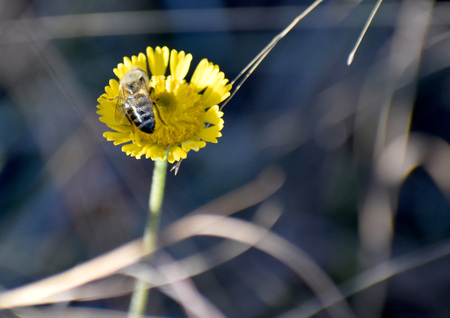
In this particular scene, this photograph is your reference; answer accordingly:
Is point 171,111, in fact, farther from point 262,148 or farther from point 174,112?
point 262,148

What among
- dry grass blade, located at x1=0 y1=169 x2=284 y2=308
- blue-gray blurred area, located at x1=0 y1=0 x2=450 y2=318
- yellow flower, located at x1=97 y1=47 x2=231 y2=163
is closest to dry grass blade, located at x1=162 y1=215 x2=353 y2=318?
blue-gray blurred area, located at x1=0 y1=0 x2=450 y2=318

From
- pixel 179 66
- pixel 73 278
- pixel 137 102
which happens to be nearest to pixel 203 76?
pixel 179 66

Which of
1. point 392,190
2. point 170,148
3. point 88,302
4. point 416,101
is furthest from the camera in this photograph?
point 416,101

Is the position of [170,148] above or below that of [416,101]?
below

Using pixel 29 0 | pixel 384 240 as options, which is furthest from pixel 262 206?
pixel 29 0

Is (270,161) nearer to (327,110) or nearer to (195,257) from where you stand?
(327,110)
